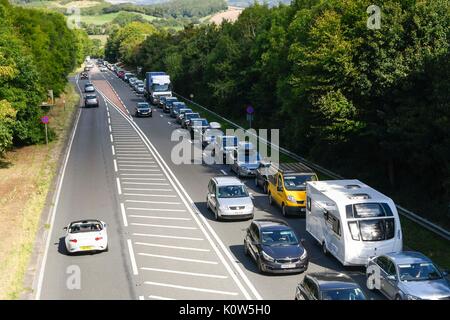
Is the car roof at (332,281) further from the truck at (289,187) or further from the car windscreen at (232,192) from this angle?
the car windscreen at (232,192)

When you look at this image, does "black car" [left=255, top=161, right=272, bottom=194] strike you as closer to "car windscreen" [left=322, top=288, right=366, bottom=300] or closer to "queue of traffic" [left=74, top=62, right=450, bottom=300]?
"queue of traffic" [left=74, top=62, right=450, bottom=300]

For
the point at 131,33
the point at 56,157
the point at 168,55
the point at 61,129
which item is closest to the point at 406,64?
the point at 56,157

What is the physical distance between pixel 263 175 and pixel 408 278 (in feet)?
54.9

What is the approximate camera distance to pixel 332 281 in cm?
1758

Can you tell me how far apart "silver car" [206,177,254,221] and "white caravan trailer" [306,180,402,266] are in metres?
5.71

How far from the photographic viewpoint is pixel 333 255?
76.6 feet

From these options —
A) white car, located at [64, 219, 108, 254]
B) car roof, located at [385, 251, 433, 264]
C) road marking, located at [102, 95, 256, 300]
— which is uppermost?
car roof, located at [385, 251, 433, 264]

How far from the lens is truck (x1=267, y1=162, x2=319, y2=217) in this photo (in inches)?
1158

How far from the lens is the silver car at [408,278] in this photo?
1825cm

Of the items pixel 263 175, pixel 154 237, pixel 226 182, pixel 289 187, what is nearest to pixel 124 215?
pixel 154 237

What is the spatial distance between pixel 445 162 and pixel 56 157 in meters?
28.6

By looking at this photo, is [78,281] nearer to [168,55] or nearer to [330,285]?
[330,285]

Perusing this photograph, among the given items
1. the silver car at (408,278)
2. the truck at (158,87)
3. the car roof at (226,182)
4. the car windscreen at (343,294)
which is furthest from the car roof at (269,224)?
the truck at (158,87)

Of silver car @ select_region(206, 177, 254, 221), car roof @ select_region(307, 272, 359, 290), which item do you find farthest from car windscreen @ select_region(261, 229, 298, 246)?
silver car @ select_region(206, 177, 254, 221)
